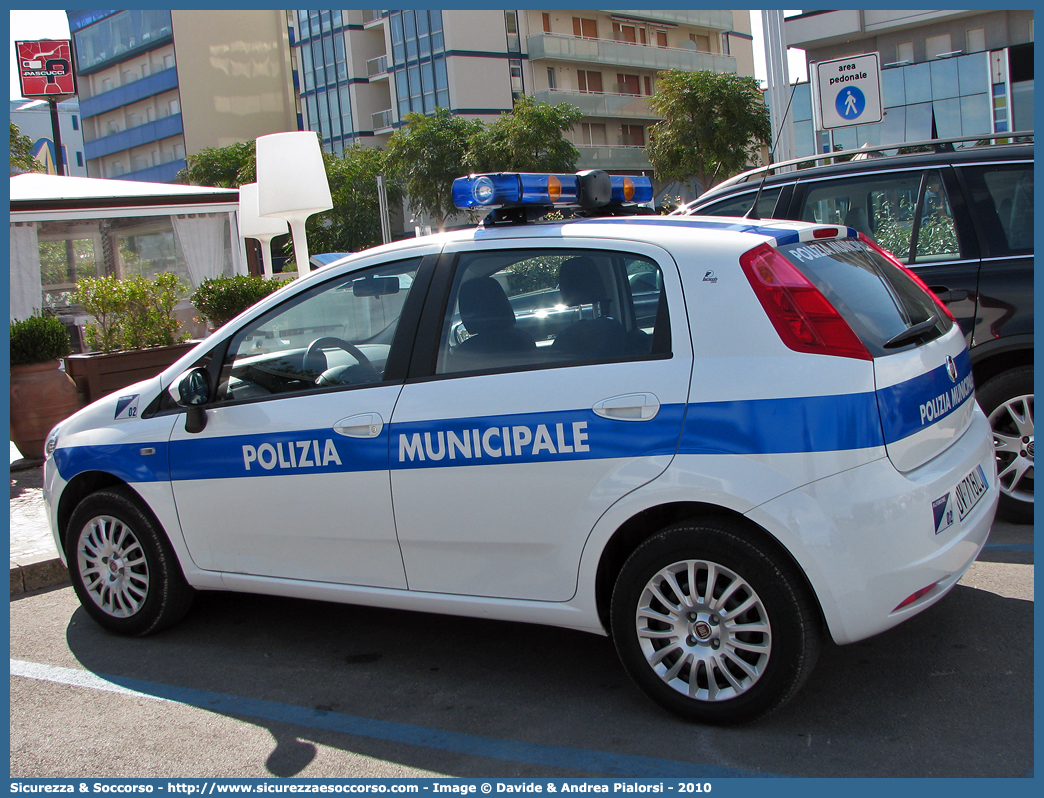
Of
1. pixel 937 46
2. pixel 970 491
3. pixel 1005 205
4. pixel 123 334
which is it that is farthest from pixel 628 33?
pixel 970 491

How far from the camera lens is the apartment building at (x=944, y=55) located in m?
25.8

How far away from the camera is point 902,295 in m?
3.52

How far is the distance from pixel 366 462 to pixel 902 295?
2.03 m

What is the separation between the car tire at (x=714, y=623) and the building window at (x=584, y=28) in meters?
69.0

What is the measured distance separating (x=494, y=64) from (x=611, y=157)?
391 inches

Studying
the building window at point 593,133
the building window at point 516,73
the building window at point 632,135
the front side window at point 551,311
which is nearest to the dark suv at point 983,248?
the front side window at point 551,311

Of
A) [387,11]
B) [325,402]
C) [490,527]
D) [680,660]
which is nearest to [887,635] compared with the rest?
[680,660]

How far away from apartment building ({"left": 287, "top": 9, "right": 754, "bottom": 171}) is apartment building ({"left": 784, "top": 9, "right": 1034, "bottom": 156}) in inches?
1410

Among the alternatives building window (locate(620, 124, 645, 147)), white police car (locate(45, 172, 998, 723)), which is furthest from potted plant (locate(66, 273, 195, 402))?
building window (locate(620, 124, 645, 147))

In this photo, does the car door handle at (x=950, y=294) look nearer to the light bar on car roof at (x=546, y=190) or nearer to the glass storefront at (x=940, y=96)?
the light bar on car roof at (x=546, y=190)

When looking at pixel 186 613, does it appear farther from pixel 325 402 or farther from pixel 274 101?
pixel 274 101

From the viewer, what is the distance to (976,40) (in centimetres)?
2650

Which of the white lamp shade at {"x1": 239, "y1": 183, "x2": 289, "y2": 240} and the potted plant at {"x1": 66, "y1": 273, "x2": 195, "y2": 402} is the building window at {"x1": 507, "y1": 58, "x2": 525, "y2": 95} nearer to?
the white lamp shade at {"x1": 239, "y1": 183, "x2": 289, "y2": 240}

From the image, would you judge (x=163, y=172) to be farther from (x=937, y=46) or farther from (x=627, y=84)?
(x=937, y=46)
